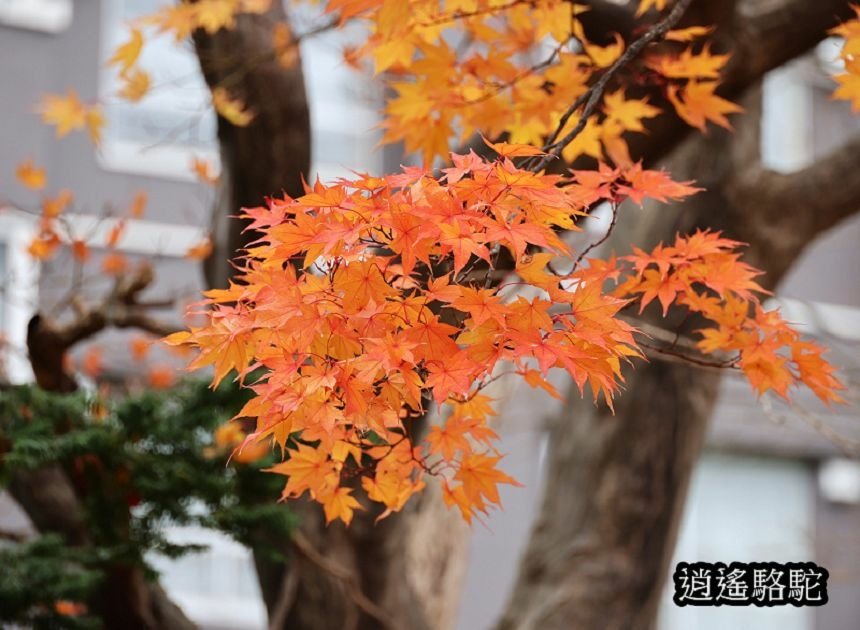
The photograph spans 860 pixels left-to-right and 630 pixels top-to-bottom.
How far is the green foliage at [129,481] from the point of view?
2354 mm

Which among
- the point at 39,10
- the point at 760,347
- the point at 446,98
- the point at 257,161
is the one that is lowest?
the point at 760,347

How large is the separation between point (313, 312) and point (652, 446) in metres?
2.00

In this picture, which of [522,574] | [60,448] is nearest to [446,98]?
[60,448]

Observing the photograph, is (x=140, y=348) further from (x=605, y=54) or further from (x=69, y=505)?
(x=605, y=54)

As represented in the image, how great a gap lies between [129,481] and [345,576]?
0.54 metres

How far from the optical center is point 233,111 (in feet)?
8.70

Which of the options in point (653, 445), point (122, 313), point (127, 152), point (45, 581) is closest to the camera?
point (45, 581)

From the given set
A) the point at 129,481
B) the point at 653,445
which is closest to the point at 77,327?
the point at 129,481

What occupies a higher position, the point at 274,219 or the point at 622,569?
the point at 274,219

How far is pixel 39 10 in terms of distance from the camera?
5.74 meters

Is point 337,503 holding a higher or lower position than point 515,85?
lower

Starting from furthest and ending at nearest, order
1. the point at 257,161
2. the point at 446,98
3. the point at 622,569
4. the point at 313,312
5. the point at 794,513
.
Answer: the point at 794,513
the point at 622,569
the point at 257,161
the point at 446,98
the point at 313,312

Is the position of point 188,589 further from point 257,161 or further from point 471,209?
point 471,209

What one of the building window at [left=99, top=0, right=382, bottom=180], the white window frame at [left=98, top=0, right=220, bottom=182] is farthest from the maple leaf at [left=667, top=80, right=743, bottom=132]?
the white window frame at [left=98, top=0, right=220, bottom=182]
